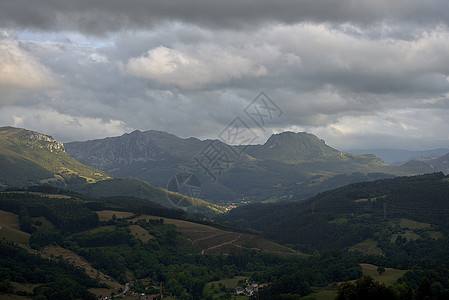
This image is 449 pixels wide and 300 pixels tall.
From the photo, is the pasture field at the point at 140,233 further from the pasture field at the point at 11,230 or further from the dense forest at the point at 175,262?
the pasture field at the point at 11,230

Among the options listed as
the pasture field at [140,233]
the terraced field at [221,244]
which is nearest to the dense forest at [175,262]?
the pasture field at [140,233]

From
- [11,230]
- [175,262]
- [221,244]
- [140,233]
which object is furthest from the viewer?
[221,244]

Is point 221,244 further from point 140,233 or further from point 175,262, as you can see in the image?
point 140,233

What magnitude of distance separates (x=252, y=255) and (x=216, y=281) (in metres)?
33.2

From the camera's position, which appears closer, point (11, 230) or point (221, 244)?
point (11, 230)

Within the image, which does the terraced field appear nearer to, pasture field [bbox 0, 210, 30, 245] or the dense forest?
the dense forest

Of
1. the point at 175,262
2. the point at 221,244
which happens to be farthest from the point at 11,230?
the point at 221,244

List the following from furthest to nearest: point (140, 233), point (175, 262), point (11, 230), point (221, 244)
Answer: point (221, 244) → point (140, 233) → point (175, 262) → point (11, 230)

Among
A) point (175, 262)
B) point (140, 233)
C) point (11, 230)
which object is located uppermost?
point (11, 230)

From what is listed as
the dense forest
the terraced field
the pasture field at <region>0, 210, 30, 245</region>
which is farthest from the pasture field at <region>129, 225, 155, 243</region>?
the pasture field at <region>0, 210, 30, 245</region>

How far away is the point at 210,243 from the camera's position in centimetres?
19062

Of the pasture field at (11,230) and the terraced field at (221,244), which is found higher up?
the pasture field at (11,230)

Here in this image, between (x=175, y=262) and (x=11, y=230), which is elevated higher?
(x=11, y=230)

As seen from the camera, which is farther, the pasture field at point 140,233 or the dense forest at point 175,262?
the pasture field at point 140,233
